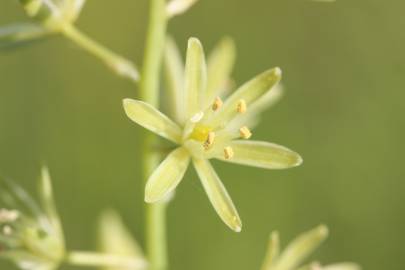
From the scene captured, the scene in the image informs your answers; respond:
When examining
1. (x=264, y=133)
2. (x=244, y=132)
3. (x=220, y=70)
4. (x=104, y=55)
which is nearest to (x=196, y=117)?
(x=244, y=132)

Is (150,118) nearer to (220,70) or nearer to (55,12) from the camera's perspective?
(55,12)

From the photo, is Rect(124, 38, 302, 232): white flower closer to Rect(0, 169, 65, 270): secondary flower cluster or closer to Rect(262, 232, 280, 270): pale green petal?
Rect(262, 232, 280, 270): pale green petal

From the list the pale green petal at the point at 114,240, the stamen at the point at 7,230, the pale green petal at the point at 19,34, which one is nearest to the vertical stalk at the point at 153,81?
the pale green petal at the point at 19,34

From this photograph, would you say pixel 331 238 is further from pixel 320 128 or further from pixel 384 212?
pixel 320 128

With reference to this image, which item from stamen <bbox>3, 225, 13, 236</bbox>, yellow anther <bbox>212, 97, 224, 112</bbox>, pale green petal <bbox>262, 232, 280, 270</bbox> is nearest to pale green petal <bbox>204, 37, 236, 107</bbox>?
yellow anther <bbox>212, 97, 224, 112</bbox>

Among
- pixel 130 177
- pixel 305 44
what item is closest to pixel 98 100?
pixel 130 177

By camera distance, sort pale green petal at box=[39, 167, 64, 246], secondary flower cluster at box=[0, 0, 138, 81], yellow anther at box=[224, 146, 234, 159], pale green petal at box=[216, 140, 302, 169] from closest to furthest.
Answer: pale green petal at box=[216, 140, 302, 169] → yellow anther at box=[224, 146, 234, 159] → pale green petal at box=[39, 167, 64, 246] → secondary flower cluster at box=[0, 0, 138, 81]
